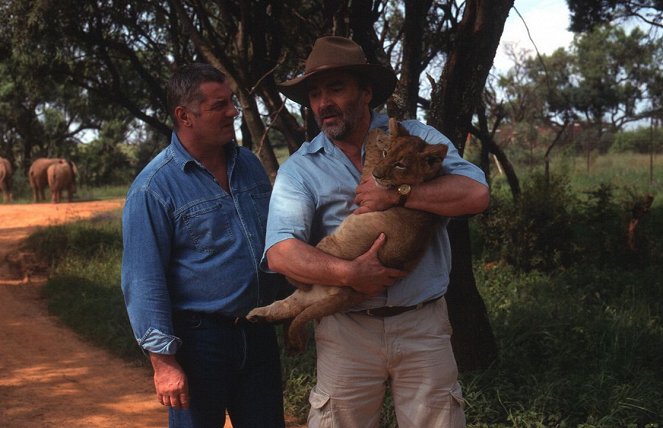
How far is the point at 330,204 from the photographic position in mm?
3043

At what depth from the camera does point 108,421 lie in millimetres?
5809

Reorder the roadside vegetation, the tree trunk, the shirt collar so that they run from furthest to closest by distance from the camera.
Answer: the tree trunk, the roadside vegetation, the shirt collar

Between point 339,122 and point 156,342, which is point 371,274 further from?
point 156,342

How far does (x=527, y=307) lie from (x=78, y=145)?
29.4 metres

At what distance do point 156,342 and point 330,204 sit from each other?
88cm

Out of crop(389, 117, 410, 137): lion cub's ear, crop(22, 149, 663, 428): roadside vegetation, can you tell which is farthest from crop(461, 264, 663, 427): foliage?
crop(389, 117, 410, 137): lion cub's ear

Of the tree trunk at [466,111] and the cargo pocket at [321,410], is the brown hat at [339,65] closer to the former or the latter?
the cargo pocket at [321,410]

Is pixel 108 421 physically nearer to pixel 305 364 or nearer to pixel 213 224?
pixel 305 364

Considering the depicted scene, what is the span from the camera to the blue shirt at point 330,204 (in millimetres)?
2904

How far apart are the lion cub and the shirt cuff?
1.63 feet

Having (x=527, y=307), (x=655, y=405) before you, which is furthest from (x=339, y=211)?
(x=527, y=307)

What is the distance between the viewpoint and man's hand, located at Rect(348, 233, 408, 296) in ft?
9.16

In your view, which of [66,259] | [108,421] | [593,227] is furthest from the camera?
[66,259]

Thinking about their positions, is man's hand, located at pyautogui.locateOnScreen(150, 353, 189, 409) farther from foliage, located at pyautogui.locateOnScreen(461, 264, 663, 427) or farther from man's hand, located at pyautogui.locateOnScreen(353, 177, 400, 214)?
foliage, located at pyautogui.locateOnScreen(461, 264, 663, 427)
